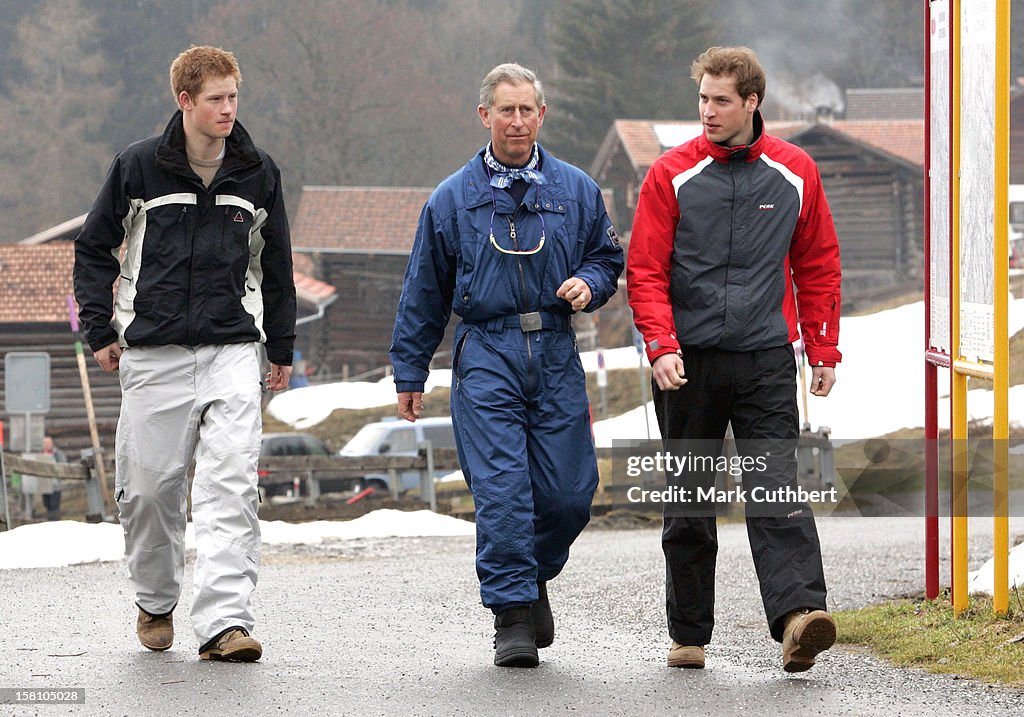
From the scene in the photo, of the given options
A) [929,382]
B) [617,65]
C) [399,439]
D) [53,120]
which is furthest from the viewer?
[53,120]

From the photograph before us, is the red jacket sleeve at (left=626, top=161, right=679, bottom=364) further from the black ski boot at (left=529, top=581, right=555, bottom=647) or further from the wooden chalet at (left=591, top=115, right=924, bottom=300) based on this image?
the wooden chalet at (left=591, top=115, right=924, bottom=300)

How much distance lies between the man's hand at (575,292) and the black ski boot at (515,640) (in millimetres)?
977

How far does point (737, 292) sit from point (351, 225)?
47.7 meters

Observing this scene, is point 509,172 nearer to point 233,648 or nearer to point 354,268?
point 233,648

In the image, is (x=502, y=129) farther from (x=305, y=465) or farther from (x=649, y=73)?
(x=649, y=73)

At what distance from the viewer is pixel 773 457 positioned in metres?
5.42

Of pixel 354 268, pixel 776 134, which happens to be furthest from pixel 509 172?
pixel 776 134

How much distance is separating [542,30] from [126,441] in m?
72.4

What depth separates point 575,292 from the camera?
5.53 metres

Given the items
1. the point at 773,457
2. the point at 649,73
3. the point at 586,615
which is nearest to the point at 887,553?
the point at 586,615

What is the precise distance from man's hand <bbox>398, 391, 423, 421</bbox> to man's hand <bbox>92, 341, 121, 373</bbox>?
971 millimetres

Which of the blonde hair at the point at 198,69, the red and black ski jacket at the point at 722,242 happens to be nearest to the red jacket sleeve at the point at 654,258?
the red and black ski jacket at the point at 722,242

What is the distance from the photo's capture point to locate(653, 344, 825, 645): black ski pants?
536 cm

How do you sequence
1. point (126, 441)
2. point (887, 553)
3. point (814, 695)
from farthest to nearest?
point (887, 553) < point (126, 441) < point (814, 695)
